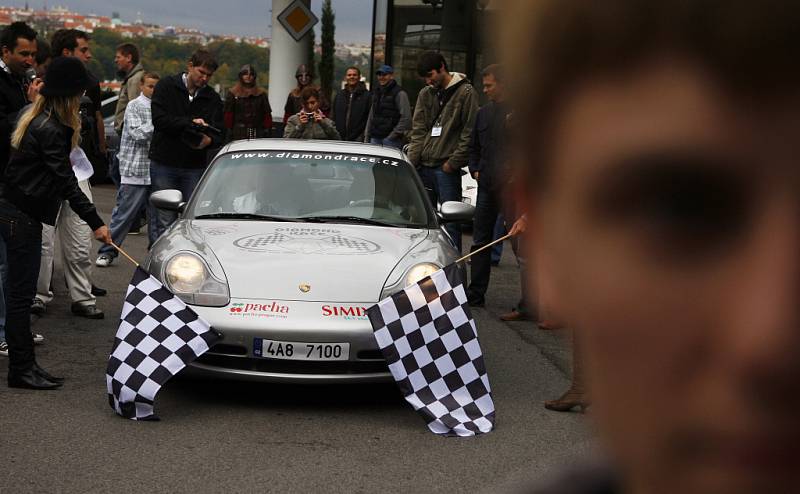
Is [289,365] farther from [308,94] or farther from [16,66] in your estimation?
[308,94]

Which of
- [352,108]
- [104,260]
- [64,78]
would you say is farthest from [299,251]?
[352,108]

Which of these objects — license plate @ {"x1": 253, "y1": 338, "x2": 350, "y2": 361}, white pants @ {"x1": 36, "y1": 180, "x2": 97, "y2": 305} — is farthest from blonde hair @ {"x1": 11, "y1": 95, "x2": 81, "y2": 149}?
white pants @ {"x1": 36, "y1": 180, "x2": 97, "y2": 305}

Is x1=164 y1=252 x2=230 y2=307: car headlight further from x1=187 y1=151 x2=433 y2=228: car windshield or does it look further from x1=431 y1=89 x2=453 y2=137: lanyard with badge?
x1=431 y1=89 x2=453 y2=137: lanyard with badge

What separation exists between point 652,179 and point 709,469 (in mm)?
99

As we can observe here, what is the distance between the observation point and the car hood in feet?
18.8

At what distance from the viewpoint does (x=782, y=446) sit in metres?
0.34

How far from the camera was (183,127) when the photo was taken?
952cm

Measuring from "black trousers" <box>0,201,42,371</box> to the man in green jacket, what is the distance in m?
4.56

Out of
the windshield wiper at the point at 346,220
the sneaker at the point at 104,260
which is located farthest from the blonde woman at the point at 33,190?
the sneaker at the point at 104,260

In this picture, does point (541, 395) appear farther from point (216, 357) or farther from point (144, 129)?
point (144, 129)

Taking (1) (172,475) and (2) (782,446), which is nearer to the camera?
(2) (782,446)

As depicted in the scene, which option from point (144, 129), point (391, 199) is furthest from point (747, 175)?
point (144, 129)

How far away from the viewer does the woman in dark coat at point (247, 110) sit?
1338cm

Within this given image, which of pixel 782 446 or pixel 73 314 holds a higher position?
pixel 782 446
